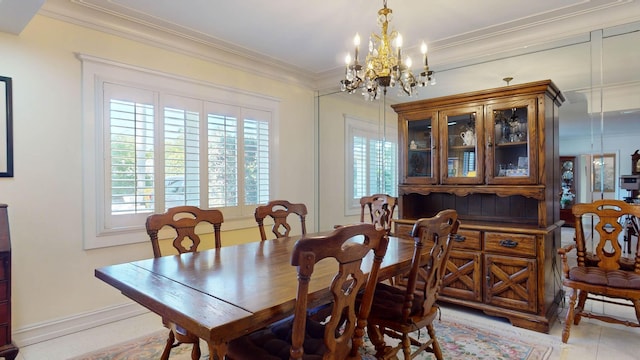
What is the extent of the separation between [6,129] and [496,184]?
393 centimetres

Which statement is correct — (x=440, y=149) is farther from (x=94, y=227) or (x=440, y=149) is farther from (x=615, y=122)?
(x=94, y=227)

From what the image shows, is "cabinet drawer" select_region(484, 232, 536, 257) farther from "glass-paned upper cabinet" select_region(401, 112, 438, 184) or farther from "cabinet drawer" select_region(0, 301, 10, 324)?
"cabinet drawer" select_region(0, 301, 10, 324)

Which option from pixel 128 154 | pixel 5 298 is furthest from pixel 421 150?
pixel 5 298

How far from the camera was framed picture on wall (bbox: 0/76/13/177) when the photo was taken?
247cm

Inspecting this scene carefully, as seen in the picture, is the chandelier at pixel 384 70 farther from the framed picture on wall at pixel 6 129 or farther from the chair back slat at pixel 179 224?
the framed picture on wall at pixel 6 129

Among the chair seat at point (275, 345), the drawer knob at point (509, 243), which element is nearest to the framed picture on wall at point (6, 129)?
the chair seat at point (275, 345)

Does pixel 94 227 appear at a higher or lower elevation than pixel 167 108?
lower

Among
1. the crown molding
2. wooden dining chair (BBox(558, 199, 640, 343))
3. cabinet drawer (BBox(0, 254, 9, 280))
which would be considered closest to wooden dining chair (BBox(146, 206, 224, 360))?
cabinet drawer (BBox(0, 254, 9, 280))

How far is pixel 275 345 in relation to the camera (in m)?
1.53

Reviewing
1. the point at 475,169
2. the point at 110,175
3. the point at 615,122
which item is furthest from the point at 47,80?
the point at 615,122

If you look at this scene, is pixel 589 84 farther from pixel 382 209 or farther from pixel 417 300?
pixel 417 300

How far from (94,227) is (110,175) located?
453mm

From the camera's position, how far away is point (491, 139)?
3.11 meters

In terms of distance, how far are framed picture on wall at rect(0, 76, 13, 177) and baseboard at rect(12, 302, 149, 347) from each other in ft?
3.86
